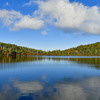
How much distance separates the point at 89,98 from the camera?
21.0 meters

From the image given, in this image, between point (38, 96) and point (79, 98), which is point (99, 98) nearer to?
point (79, 98)

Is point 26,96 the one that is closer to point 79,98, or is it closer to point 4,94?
point 4,94

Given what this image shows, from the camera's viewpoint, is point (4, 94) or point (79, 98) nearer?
point (79, 98)

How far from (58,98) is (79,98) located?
3.67 m

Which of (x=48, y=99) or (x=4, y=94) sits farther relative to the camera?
(x=4, y=94)

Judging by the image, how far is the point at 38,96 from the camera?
2184 cm

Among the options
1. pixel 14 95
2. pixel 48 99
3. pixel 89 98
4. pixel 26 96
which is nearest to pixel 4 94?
pixel 14 95

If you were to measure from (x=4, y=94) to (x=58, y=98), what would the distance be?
10302mm

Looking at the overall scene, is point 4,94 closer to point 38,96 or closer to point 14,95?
point 14,95

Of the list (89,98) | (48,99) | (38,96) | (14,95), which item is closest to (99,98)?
(89,98)

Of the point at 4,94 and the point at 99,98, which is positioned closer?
the point at 99,98

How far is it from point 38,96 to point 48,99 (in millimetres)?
2218

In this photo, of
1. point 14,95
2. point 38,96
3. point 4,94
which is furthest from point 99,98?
point 4,94

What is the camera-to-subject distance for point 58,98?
21.0m
